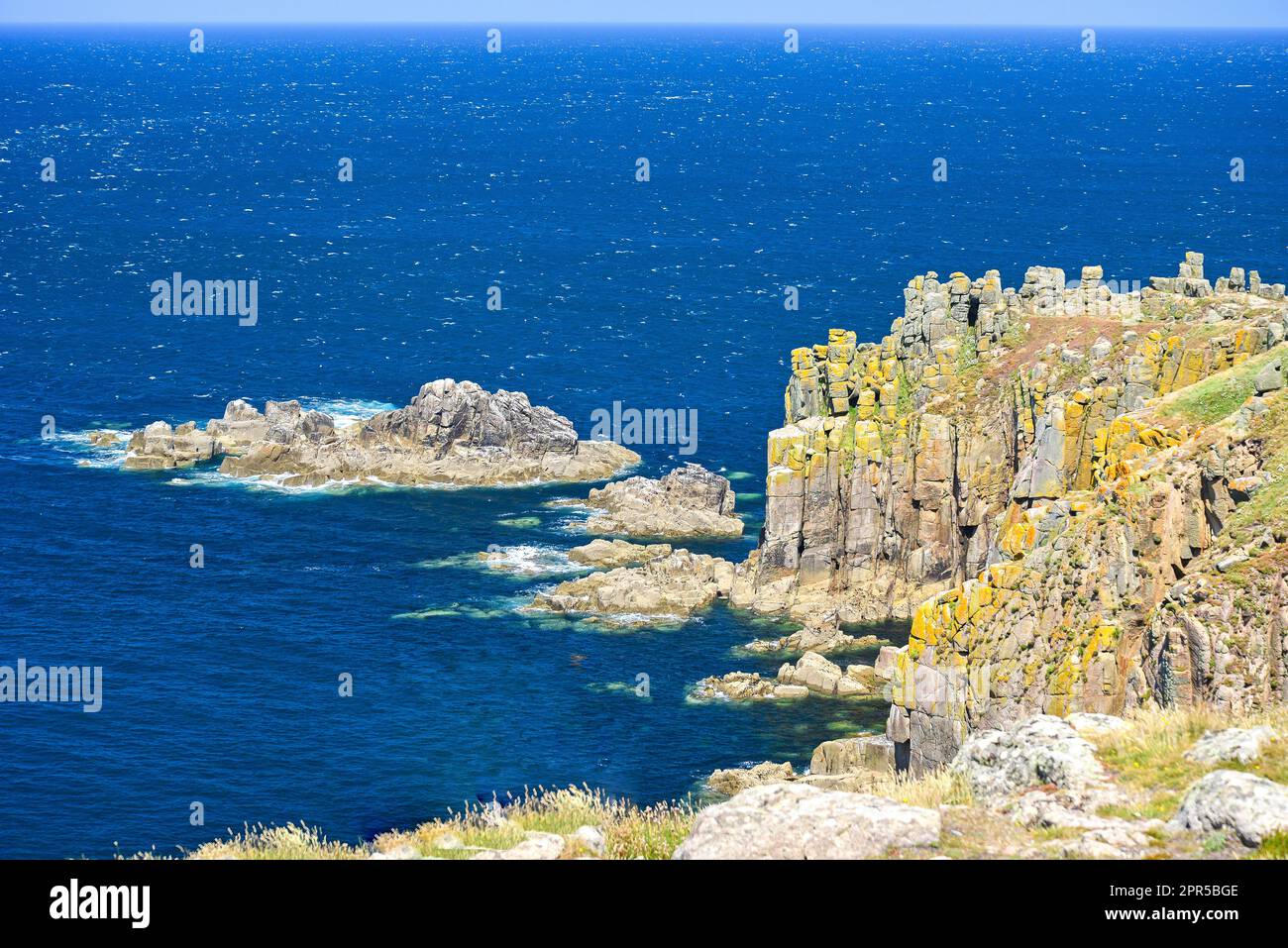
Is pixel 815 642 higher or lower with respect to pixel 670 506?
lower

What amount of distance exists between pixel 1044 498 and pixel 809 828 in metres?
52.8

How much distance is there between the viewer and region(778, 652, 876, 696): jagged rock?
9906 centimetres

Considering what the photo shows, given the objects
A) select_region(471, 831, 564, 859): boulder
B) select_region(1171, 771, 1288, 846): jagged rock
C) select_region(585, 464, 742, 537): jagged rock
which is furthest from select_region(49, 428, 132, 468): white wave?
select_region(1171, 771, 1288, 846): jagged rock

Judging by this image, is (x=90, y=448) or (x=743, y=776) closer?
(x=743, y=776)

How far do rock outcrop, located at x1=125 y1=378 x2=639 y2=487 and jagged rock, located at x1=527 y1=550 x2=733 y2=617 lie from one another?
84.0 feet

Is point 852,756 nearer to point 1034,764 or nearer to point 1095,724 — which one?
point 1095,724

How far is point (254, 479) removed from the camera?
14312 cm

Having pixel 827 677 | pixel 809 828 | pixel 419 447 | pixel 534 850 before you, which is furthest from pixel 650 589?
pixel 809 828

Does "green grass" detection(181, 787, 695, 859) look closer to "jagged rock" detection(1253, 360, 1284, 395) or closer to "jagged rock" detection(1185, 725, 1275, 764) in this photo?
"jagged rock" detection(1185, 725, 1275, 764)

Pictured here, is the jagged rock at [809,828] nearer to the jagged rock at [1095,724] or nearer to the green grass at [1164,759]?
the green grass at [1164,759]

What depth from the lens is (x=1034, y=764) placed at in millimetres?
35719

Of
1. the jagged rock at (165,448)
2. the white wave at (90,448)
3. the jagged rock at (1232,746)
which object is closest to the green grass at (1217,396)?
the jagged rock at (1232,746)

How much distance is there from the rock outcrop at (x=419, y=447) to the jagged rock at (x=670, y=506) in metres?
7.95
